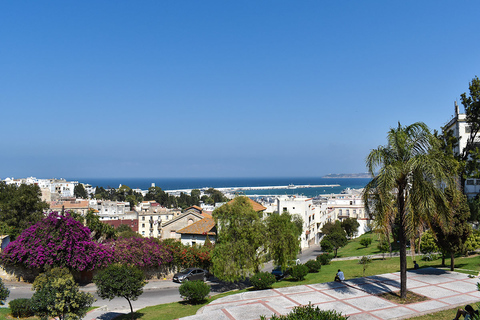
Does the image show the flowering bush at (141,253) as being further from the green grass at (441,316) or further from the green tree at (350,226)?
the green tree at (350,226)

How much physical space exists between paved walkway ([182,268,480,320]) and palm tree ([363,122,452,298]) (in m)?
1.58

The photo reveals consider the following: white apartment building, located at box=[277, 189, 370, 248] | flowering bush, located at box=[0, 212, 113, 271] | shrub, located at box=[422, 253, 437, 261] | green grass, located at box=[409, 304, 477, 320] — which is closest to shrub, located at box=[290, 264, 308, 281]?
green grass, located at box=[409, 304, 477, 320]

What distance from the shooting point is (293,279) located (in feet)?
71.1

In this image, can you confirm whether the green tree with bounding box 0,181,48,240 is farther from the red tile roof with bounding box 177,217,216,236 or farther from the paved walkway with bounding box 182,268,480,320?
the paved walkway with bounding box 182,268,480,320

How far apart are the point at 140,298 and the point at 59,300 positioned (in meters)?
10.5

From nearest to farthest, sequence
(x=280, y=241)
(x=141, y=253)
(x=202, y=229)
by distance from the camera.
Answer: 1. (x=280, y=241)
2. (x=141, y=253)
3. (x=202, y=229)

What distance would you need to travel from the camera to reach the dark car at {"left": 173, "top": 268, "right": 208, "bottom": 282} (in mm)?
A: 26666

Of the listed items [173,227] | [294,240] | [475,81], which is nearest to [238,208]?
[294,240]

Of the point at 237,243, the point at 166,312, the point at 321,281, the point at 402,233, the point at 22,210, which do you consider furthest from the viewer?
the point at 22,210

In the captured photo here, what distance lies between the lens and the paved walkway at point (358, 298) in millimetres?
13898

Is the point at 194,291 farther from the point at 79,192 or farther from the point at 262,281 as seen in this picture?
the point at 79,192

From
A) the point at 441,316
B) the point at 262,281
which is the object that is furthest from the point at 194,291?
the point at 441,316

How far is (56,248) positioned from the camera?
2423cm

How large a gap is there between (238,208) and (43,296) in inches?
565
